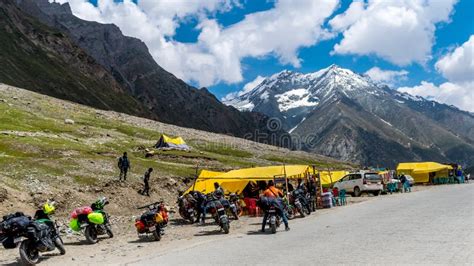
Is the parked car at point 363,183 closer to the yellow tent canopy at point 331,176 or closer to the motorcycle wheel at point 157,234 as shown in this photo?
the yellow tent canopy at point 331,176

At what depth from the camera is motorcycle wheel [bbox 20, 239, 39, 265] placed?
1614 centimetres

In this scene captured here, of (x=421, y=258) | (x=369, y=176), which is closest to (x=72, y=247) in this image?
(x=421, y=258)

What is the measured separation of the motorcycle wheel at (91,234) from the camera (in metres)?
21.1

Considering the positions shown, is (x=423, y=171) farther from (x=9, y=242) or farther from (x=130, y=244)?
(x=9, y=242)

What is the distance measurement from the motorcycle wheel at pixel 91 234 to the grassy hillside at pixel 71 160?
1124cm

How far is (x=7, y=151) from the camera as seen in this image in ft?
174

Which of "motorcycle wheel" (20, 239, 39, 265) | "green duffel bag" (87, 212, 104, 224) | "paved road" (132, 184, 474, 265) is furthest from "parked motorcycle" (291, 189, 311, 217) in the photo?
"motorcycle wheel" (20, 239, 39, 265)

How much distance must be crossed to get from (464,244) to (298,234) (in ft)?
24.9

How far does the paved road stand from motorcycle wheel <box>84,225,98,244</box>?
197 inches

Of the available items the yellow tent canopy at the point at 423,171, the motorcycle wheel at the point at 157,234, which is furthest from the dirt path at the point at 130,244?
the yellow tent canopy at the point at 423,171

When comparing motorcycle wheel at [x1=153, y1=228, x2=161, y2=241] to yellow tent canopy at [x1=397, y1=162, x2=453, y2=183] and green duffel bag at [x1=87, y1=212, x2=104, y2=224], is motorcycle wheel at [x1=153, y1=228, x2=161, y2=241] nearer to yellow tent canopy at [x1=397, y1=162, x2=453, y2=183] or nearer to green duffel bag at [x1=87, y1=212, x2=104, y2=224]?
green duffel bag at [x1=87, y1=212, x2=104, y2=224]

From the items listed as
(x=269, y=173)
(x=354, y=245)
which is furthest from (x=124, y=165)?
(x=354, y=245)

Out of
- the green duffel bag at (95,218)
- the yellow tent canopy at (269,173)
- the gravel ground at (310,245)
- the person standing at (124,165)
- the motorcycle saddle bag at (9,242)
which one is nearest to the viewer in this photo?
the gravel ground at (310,245)

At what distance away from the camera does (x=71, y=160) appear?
49094 mm
